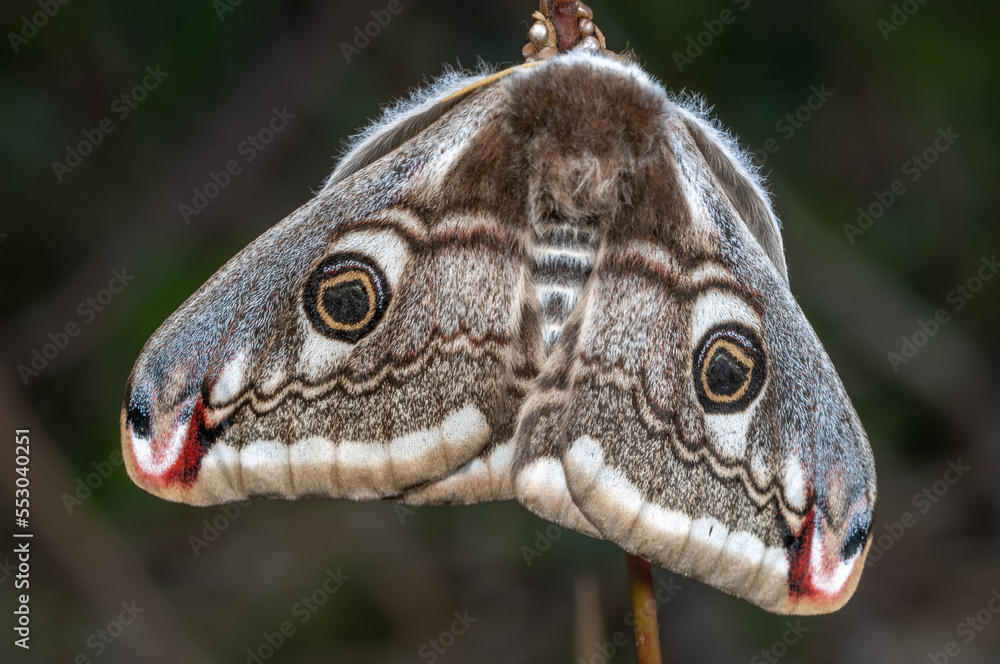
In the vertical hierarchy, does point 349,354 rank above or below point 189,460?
above

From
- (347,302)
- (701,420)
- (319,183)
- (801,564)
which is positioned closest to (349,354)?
(347,302)

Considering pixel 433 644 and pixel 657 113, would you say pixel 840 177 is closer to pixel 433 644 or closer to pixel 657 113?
pixel 657 113

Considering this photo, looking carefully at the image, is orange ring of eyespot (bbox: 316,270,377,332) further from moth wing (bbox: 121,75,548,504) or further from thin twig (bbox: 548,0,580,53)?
thin twig (bbox: 548,0,580,53)

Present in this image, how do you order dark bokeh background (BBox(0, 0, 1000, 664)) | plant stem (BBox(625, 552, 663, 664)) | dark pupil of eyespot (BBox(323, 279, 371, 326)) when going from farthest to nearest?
1. dark bokeh background (BBox(0, 0, 1000, 664))
2. dark pupil of eyespot (BBox(323, 279, 371, 326))
3. plant stem (BBox(625, 552, 663, 664))

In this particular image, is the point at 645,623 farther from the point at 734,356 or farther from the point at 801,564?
the point at 734,356

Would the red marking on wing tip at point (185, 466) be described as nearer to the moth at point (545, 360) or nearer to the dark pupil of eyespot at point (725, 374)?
the moth at point (545, 360)

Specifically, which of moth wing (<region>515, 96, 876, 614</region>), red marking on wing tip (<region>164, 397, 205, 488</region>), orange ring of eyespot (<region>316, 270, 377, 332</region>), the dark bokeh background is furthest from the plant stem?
the dark bokeh background
